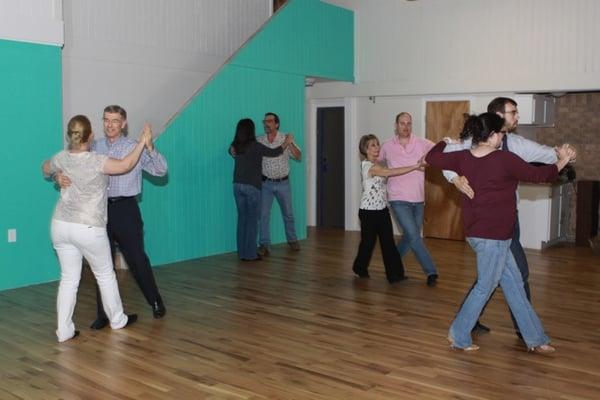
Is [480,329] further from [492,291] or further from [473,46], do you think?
[473,46]

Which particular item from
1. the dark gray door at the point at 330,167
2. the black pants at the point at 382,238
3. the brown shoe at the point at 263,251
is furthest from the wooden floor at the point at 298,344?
the dark gray door at the point at 330,167

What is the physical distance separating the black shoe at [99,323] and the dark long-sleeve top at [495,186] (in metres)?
2.73

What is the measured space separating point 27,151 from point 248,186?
2415 millimetres

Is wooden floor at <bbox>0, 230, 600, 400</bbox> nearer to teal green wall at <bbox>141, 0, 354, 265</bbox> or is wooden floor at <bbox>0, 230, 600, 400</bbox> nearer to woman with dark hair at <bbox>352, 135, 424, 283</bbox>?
woman with dark hair at <bbox>352, 135, 424, 283</bbox>

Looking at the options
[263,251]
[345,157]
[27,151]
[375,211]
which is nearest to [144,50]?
[27,151]

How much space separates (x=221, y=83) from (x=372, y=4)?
3003 mm

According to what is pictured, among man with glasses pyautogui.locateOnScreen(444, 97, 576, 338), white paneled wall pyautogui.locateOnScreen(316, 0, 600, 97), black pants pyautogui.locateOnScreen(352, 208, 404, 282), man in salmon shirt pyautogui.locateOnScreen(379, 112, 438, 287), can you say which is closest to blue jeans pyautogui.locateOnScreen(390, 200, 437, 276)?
man in salmon shirt pyautogui.locateOnScreen(379, 112, 438, 287)

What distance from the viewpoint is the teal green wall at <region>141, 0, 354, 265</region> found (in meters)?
7.88

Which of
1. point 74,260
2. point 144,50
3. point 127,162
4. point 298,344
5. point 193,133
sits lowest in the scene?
point 298,344

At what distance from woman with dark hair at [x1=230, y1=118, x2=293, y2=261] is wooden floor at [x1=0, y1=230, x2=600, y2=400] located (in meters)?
0.79

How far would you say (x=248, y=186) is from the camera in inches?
314

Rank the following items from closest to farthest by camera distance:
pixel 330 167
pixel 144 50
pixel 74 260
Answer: pixel 74 260 < pixel 144 50 < pixel 330 167

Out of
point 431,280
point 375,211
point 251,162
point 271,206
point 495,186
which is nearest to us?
point 495,186

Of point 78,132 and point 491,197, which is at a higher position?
point 78,132
